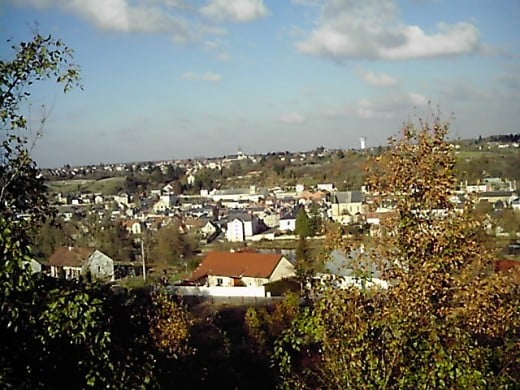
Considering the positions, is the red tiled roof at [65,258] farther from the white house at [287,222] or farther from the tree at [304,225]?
the white house at [287,222]

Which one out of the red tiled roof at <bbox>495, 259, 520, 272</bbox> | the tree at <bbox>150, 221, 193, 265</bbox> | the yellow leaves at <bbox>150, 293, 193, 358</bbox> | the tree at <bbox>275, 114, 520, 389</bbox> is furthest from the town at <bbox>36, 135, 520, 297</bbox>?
the yellow leaves at <bbox>150, 293, 193, 358</bbox>

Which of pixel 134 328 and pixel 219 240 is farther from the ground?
pixel 134 328

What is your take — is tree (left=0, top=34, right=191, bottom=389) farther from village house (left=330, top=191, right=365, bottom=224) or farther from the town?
village house (left=330, top=191, right=365, bottom=224)

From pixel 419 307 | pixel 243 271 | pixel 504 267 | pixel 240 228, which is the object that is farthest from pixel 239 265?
pixel 419 307

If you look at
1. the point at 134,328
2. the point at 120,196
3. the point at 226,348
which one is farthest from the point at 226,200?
the point at 134,328

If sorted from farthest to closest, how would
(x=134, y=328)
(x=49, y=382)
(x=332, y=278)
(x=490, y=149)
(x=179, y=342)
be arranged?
(x=490, y=149) → (x=179, y=342) → (x=134, y=328) → (x=332, y=278) → (x=49, y=382)

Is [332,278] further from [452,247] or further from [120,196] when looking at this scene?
[120,196]
